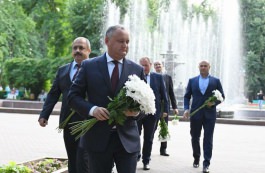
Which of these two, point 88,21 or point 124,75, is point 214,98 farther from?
point 88,21

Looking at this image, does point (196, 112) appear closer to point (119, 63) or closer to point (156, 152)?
point (156, 152)

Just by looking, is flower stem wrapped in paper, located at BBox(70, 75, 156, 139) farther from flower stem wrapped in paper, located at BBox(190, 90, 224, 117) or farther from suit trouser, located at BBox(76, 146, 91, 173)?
flower stem wrapped in paper, located at BBox(190, 90, 224, 117)

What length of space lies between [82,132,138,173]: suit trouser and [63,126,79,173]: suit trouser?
1.64 m

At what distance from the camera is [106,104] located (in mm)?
4457

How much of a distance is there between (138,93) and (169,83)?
283 inches

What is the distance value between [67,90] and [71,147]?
0.67 metres

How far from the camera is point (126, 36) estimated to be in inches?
173

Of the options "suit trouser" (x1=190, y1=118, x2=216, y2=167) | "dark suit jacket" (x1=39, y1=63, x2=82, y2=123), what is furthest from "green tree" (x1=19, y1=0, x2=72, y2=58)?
"dark suit jacket" (x1=39, y1=63, x2=82, y2=123)

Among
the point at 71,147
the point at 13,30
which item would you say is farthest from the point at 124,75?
the point at 13,30

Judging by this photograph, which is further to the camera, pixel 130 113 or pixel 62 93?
pixel 62 93

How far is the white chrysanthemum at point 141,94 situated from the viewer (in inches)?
163

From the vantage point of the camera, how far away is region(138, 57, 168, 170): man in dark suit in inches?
361

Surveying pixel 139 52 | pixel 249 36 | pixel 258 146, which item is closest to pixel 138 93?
pixel 258 146

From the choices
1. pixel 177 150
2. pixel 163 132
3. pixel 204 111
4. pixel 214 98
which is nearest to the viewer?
pixel 214 98
